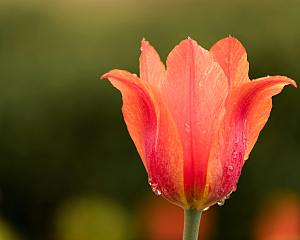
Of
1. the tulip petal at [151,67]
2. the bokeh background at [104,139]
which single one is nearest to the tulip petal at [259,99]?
the tulip petal at [151,67]

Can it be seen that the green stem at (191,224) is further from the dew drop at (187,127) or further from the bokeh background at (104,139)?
the bokeh background at (104,139)

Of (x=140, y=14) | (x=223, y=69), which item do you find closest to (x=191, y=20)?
(x=140, y=14)

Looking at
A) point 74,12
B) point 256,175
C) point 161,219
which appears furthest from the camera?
point 74,12

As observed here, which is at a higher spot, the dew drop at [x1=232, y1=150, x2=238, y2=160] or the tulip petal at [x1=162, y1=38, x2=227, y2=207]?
the tulip petal at [x1=162, y1=38, x2=227, y2=207]

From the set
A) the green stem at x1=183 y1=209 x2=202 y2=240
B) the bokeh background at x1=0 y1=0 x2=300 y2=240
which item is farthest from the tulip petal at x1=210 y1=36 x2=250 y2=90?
the bokeh background at x1=0 y1=0 x2=300 y2=240

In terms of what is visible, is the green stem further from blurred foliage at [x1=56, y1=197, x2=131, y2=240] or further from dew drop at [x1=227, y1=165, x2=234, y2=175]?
blurred foliage at [x1=56, y1=197, x2=131, y2=240]

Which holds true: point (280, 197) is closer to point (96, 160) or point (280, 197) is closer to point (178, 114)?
point (96, 160)

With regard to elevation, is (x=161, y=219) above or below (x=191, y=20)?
below
